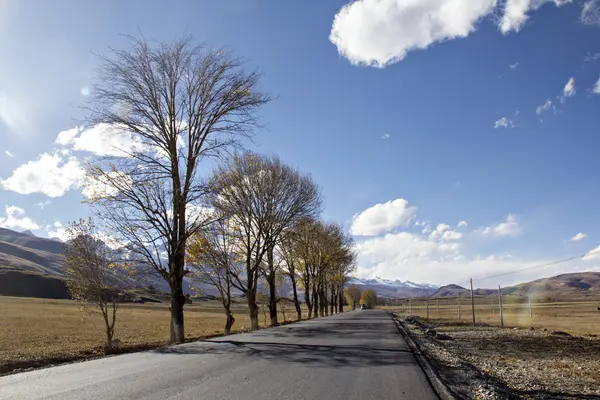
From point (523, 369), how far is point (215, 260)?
73.2 ft

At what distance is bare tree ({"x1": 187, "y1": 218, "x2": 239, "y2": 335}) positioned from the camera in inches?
1128

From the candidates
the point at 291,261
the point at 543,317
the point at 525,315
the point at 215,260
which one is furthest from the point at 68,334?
the point at 525,315

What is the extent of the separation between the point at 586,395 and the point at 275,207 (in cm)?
2637

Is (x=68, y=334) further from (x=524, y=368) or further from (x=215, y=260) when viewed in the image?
(x=524, y=368)

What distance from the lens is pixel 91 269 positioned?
58.1ft

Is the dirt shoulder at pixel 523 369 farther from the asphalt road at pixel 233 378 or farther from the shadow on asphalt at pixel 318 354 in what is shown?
the shadow on asphalt at pixel 318 354

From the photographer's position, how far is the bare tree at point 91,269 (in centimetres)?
1755

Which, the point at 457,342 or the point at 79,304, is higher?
the point at 79,304

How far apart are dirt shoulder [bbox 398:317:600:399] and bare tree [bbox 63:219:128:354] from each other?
1347cm

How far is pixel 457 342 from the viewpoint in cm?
1927

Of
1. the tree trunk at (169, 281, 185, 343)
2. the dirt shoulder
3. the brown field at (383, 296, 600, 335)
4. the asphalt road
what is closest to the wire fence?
the brown field at (383, 296, 600, 335)

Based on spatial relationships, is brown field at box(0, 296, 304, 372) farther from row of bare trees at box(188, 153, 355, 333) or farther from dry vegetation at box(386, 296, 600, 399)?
dry vegetation at box(386, 296, 600, 399)

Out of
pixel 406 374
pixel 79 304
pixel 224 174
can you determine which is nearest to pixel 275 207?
pixel 224 174

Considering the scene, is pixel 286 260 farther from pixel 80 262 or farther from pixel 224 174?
pixel 80 262
